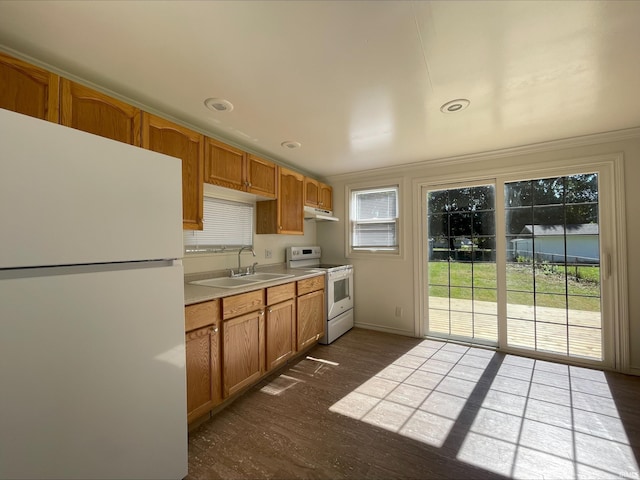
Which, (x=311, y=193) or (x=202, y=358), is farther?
(x=311, y=193)

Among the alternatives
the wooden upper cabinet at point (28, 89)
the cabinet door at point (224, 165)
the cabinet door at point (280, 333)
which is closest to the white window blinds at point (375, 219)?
the cabinet door at point (280, 333)

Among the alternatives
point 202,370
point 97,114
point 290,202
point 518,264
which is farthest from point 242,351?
point 518,264

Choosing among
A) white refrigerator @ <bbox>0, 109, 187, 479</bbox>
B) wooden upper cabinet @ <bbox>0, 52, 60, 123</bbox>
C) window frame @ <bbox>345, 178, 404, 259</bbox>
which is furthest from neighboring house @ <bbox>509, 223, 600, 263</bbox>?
wooden upper cabinet @ <bbox>0, 52, 60, 123</bbox>

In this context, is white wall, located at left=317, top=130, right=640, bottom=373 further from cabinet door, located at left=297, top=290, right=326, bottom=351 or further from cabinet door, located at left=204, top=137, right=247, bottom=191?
cabinet door, located at left=204, top=137, right=247, bottom=191

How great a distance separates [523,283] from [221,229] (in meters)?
3.41

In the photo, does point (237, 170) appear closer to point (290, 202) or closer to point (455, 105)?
point (290, 202)

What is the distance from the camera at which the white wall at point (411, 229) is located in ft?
8.57

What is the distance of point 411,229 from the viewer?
12.1 feet

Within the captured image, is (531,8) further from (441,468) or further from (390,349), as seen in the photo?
(390,349)

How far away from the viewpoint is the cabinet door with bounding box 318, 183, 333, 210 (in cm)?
394

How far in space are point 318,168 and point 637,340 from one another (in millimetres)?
3794

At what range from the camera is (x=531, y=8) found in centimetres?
122

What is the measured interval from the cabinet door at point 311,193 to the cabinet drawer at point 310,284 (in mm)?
996

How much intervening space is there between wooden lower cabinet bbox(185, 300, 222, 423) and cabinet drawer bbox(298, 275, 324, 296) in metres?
1.13
